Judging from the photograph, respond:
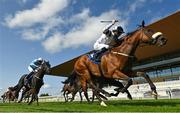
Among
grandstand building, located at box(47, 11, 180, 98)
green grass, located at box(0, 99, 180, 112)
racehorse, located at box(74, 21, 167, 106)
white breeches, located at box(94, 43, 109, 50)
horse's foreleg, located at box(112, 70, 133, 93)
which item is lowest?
green grass, located at box(0, 99, 180, 112)

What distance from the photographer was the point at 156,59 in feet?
190

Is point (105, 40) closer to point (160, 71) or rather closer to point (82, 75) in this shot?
point (82, 75)

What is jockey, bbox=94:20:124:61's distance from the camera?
11906mm

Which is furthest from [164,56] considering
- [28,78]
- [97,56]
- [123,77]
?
[123,77]

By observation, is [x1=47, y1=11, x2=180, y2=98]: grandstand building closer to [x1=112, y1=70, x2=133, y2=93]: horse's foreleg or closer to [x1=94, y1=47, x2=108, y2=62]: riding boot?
[x1=94, y1=47, x2=108, y2=62]: riding boot

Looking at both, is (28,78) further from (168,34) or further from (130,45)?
(168,34)

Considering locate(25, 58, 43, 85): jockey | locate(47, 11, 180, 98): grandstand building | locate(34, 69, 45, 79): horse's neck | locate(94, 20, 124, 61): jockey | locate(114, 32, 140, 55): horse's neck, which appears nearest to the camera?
locate(114, 32, 140, 55): horse's neck

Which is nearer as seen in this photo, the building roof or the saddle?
the saddle

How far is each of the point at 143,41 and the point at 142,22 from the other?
585mm

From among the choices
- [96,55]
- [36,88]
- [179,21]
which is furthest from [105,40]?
[179,21]

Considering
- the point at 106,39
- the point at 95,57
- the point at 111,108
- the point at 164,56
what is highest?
the point at 164,56

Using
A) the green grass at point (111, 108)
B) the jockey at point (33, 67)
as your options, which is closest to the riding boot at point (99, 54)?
the green grass at point (111, 108)

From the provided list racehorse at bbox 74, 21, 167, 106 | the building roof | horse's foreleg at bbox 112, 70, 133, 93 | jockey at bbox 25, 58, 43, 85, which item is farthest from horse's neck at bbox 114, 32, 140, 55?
the building roof

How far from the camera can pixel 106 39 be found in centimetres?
1230
